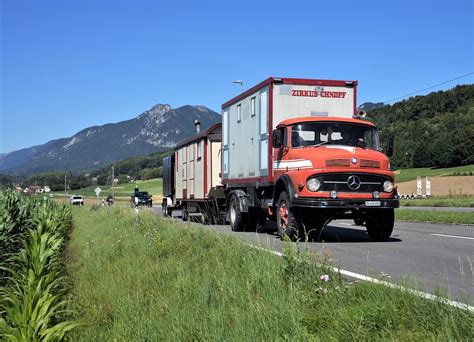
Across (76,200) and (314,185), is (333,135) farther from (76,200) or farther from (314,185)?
(76,200)

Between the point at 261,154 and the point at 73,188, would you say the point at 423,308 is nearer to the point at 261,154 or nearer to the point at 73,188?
the point at 261,154

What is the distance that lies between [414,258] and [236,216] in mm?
7200

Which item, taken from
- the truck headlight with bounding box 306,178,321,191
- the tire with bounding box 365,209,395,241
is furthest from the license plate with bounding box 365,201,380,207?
the truck headlight with bounding box 306,178,321,191

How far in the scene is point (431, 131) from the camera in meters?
88.3

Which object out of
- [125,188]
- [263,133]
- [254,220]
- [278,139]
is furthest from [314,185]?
[125,188]

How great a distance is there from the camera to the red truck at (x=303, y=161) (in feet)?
37.3

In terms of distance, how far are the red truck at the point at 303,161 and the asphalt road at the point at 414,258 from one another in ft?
2.43

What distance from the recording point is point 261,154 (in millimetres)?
14016

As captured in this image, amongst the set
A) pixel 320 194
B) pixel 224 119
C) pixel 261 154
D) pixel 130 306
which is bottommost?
pixel 130 306

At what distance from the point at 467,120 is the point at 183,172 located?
3042 inches

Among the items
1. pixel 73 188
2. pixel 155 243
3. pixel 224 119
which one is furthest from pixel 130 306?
pixel 73 188

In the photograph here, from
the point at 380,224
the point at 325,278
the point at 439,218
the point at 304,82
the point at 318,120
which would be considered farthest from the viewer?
the point at 439,218

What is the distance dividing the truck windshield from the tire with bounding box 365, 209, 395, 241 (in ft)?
5.24

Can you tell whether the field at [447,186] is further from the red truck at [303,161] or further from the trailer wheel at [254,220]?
the red truck at [303,161]
